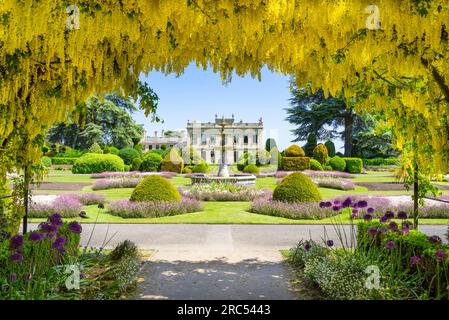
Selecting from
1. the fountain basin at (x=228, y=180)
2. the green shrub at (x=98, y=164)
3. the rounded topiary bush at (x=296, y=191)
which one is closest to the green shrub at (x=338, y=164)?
the fountain basin at (x=228, y=180)

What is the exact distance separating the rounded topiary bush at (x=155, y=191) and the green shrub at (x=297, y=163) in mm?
19801

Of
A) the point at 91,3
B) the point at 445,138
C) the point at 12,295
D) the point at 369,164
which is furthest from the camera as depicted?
the point at 369,164

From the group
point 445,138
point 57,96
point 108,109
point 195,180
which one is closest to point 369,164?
point 195,180

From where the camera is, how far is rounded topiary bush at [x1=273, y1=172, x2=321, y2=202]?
1202cm

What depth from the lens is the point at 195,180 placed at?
62.8ft

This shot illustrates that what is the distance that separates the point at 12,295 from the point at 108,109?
35403mm

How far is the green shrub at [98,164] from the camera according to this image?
28.9 m

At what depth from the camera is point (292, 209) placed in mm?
10992

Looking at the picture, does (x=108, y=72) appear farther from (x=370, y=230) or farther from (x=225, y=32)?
(x=370, y=230)

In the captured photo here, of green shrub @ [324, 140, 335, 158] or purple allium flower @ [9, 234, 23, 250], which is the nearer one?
purple allium flower @ [9, 234, 23, 250]

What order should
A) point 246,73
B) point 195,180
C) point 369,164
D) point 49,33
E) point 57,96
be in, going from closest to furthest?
1. point 49,33
2. point 57,96
3. point 246,73
4. point 195,180
5. point 369,164

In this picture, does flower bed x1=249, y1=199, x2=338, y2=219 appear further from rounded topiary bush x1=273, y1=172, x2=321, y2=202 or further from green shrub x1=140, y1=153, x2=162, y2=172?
green shrub x1=140, y1=153, x2=162, y2=172

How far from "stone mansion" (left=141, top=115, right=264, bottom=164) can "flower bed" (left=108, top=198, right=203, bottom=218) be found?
4312 cm

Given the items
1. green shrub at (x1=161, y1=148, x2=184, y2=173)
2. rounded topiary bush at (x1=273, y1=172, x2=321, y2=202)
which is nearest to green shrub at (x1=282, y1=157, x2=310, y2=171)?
green shrub at (x1=161, y1=148, x2=184, y2=173)
